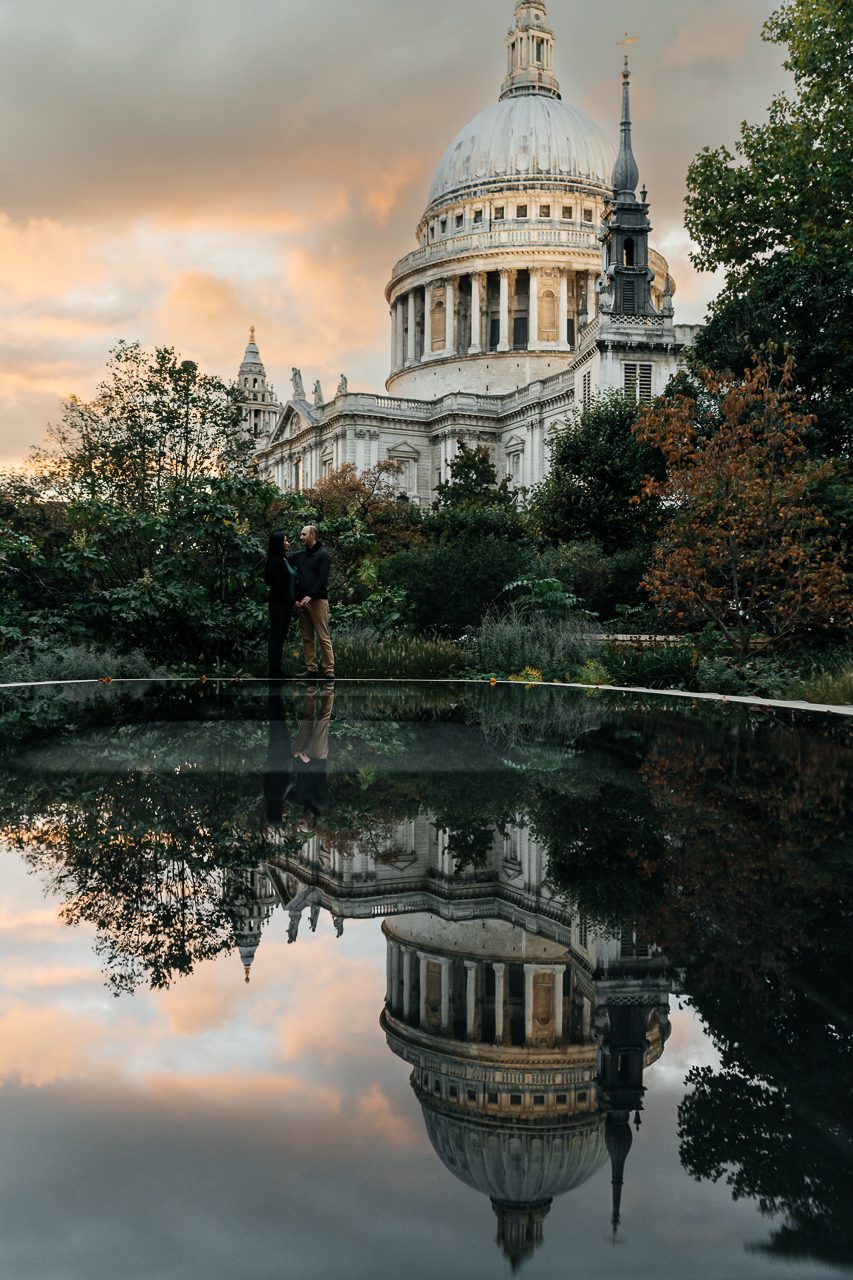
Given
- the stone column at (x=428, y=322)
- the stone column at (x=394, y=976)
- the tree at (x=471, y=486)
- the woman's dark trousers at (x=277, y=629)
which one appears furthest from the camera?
the stone column at (x=428, y=322)

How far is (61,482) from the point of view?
75.3ft

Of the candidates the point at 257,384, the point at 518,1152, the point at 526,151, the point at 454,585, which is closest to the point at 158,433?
the point at 454,585

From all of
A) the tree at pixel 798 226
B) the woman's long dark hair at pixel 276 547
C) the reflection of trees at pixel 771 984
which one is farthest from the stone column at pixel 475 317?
the reflection of trees at pixel 771 984

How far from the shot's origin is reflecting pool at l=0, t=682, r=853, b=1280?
1585 mm

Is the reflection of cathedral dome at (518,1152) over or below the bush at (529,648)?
below

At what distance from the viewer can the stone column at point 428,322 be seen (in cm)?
7631

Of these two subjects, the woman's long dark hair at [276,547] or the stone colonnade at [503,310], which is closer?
the woman's long dark hair at [276,547]

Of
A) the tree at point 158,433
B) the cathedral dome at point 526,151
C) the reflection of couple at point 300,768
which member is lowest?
the reflection of couple at point 300,768

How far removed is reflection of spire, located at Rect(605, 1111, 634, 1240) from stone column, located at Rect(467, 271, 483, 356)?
73765mm

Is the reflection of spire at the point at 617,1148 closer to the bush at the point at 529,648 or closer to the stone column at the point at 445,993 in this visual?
the stone column at the point at 445,993

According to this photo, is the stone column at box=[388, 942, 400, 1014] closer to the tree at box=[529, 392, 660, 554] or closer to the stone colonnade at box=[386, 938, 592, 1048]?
the stone colonnade at box=[386, 938, 592, 1048]

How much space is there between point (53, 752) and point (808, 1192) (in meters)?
6.19

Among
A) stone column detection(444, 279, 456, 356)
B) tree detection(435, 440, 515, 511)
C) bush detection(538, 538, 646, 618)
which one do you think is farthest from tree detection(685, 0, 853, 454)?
stone column detection(444, 279, 456, 356)

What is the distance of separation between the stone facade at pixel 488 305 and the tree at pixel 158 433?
132 ft
